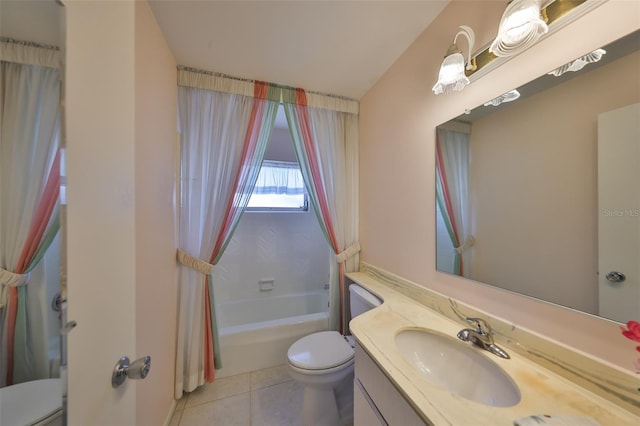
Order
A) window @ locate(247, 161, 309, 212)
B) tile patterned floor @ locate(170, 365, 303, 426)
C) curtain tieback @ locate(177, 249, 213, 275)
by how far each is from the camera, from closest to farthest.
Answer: tile patterned floor @ locate(170, 365, 303, 426), curtain tieback @ locate(177, 249, 213, 275), window @ locate(247, 161, 309, 212)

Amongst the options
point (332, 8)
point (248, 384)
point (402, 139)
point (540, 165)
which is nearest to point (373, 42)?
point (332, 8)

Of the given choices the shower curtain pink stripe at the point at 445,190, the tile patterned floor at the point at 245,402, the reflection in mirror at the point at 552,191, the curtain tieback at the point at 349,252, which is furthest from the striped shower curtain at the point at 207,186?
the reflection in mirror at the point at 552,191

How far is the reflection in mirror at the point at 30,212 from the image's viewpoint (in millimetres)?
356

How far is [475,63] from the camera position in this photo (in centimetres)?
97

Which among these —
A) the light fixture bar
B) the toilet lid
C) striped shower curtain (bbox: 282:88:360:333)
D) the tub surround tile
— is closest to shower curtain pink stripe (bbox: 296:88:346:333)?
striped shower curtain (bbox: 282:88:360:333)

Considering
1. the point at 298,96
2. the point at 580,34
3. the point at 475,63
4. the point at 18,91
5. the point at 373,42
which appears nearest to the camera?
the point at 18,91

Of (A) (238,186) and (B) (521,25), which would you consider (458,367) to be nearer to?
(B) (521,25)

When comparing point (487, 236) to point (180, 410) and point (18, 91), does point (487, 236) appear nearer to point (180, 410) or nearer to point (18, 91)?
point (18, 91)

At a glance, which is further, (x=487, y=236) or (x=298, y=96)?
(x=298, y=96)

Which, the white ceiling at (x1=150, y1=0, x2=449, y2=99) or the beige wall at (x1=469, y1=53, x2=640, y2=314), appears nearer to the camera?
the beige wall at (x1=469, y1=53, x2=640, y2=314)

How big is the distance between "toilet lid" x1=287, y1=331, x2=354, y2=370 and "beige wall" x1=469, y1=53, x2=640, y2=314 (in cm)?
95

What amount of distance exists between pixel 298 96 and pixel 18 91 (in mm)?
1682

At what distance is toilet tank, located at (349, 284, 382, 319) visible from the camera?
1.41m

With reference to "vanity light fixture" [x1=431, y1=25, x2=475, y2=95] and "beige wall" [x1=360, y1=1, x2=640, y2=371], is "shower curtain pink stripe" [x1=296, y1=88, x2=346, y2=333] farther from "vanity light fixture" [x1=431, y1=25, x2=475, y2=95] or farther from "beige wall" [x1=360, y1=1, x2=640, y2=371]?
"vanity light fixture" [x1=431, y1=25, x2=475, y2=95]
